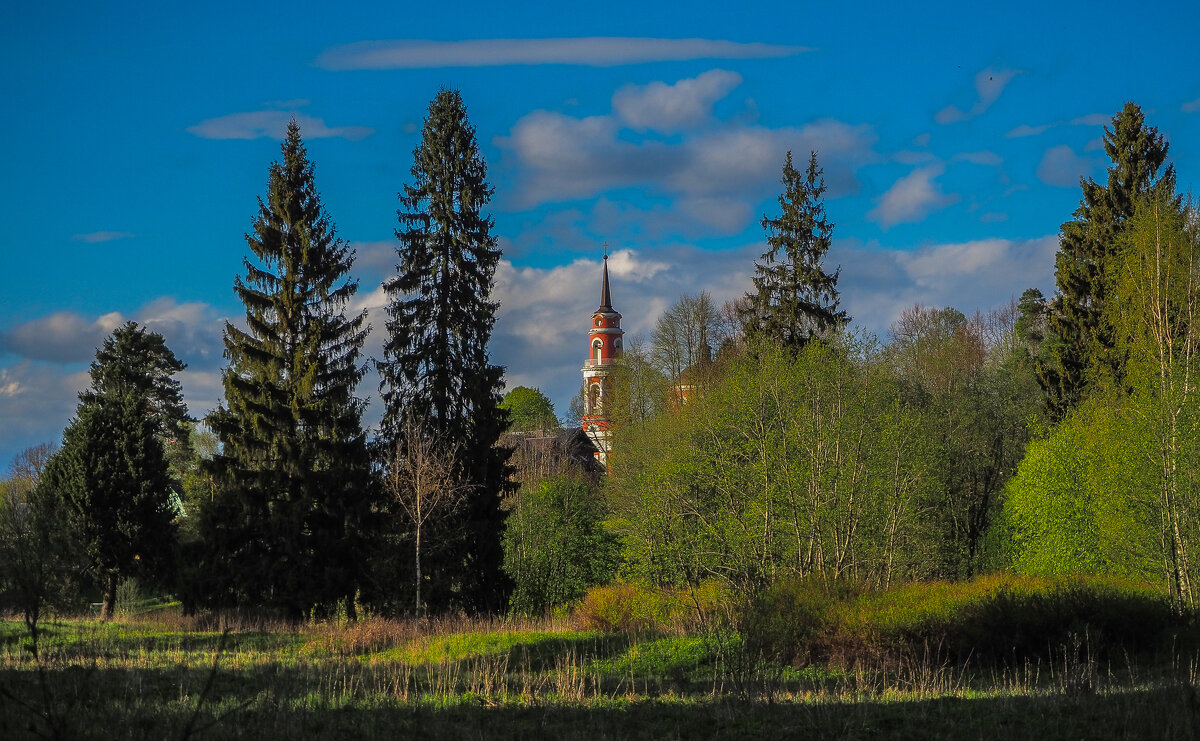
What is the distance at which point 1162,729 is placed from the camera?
978cm

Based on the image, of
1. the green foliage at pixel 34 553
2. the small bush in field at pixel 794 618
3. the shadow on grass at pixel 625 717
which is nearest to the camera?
the green foliage at pixel 34 553

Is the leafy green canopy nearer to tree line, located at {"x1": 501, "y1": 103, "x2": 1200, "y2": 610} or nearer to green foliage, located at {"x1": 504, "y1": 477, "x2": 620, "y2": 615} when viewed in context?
tree line, located at {"x1": 501, "y1": 103, "x2": 1200, "y2": 610}

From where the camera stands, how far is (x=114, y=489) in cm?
3462

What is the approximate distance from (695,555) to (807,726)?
18893 millimetres

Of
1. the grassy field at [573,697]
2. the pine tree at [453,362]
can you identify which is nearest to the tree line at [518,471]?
the pine tree at [453,362]

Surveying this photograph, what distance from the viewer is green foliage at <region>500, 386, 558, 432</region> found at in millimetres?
83425

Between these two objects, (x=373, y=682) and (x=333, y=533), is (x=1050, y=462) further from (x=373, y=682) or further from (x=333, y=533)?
(x=373, y=682)

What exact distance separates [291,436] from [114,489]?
27.2ft

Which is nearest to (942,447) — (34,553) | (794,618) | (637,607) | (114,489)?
(637,607)

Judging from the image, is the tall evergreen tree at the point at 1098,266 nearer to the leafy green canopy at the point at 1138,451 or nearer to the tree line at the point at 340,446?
the leafy green canopy at the point at 1138,451

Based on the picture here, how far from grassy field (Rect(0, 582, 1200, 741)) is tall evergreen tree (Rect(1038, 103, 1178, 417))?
61.9 ft

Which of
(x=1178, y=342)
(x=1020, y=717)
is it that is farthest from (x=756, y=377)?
(x=1020, y=717)

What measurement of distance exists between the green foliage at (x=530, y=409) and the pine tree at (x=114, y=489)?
147 ft

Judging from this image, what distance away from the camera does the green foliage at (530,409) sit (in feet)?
274
